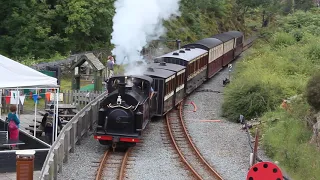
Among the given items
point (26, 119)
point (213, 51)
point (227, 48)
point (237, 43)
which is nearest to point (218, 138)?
point (26, 119)

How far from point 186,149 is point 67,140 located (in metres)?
3.91

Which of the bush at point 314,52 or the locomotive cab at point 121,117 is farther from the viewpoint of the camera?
the bush at point 314,52

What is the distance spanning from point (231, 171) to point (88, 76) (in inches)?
489

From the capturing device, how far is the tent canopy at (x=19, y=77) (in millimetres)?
13000

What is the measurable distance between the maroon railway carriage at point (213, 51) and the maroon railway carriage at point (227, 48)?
52.8 inches

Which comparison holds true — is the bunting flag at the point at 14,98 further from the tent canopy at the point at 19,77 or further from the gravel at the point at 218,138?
the gravel at the point at 218,138

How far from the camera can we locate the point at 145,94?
1691 cm

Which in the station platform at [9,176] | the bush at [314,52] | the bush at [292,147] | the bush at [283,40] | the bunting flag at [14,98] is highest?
the bush at [283,40]

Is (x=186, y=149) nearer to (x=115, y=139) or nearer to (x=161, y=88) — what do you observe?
(x=115, y=139)

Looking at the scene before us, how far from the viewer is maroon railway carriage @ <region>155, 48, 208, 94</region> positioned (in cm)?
2289

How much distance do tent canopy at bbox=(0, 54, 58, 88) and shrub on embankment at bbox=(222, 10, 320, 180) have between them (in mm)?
6431

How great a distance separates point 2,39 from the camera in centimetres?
3017

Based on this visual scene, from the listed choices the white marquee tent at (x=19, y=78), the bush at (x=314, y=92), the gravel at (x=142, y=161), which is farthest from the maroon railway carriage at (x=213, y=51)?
the white marquee tent at (x=19, y=78)

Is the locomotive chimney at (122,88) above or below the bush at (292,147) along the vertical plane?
above
